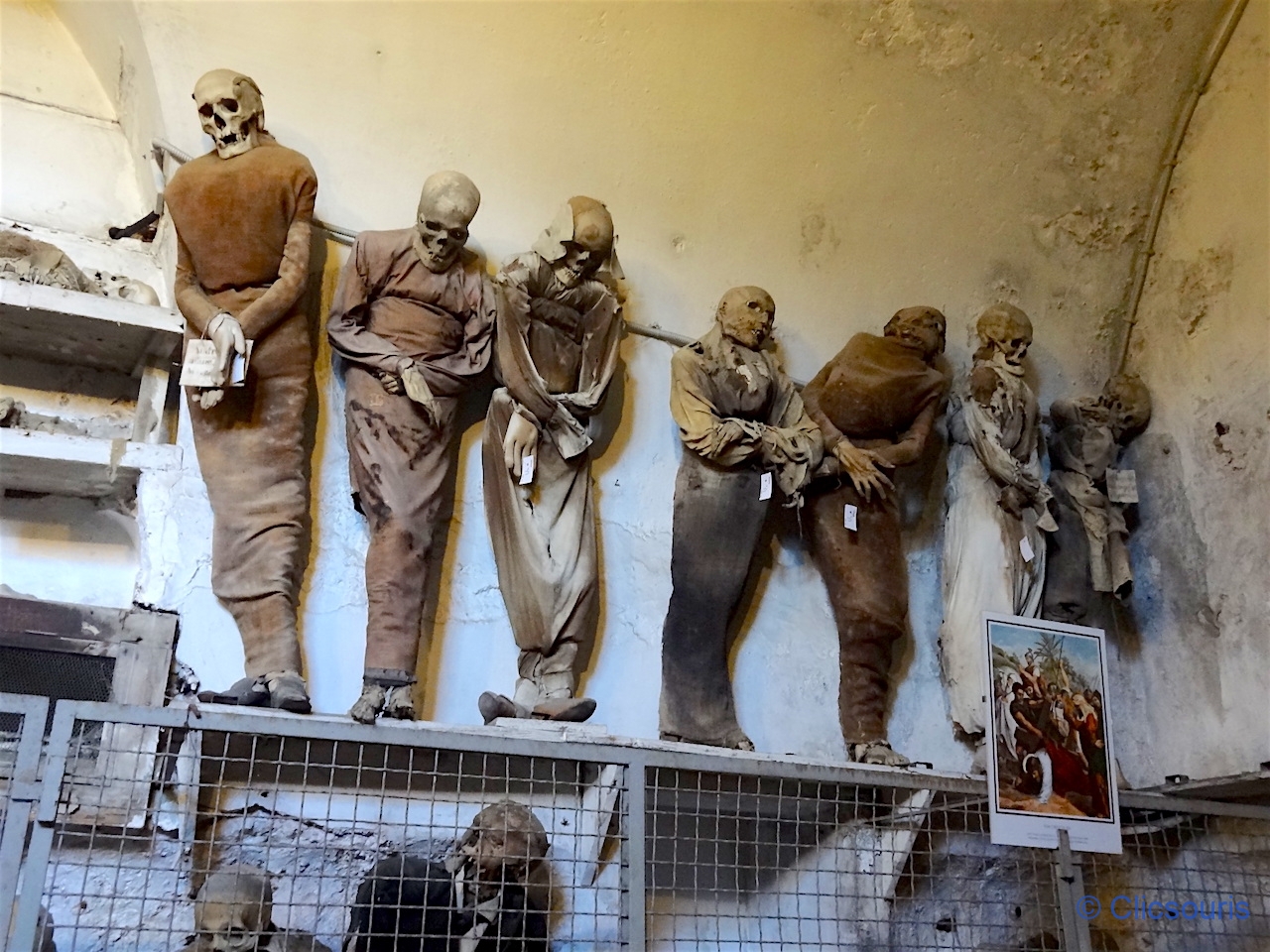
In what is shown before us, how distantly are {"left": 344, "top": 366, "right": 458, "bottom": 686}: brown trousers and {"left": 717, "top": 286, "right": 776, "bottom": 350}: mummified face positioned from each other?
3.23 ft

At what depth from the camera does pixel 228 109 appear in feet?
11.3

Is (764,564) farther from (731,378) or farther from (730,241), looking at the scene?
(730,241)

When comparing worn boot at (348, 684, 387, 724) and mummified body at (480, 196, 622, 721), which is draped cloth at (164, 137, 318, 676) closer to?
worn boot at (348, 684, 387, 724)

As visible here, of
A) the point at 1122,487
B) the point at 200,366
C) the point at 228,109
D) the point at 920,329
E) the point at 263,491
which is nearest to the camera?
the point at 200,366

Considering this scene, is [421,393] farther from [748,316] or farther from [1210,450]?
[1210,450]

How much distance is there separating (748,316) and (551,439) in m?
0.81

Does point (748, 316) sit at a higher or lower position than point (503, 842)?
higher

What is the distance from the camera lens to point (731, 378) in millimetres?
3908

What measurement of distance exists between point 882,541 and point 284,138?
2.30m

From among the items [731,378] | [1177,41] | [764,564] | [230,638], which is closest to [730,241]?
[731,378]

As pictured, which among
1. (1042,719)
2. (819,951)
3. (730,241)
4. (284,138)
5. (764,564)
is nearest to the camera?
(1042,719)

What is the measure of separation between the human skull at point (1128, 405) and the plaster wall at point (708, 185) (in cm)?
23

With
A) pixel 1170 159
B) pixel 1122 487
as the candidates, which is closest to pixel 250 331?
pixel 1122 487

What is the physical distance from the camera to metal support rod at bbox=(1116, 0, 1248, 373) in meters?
4.57
